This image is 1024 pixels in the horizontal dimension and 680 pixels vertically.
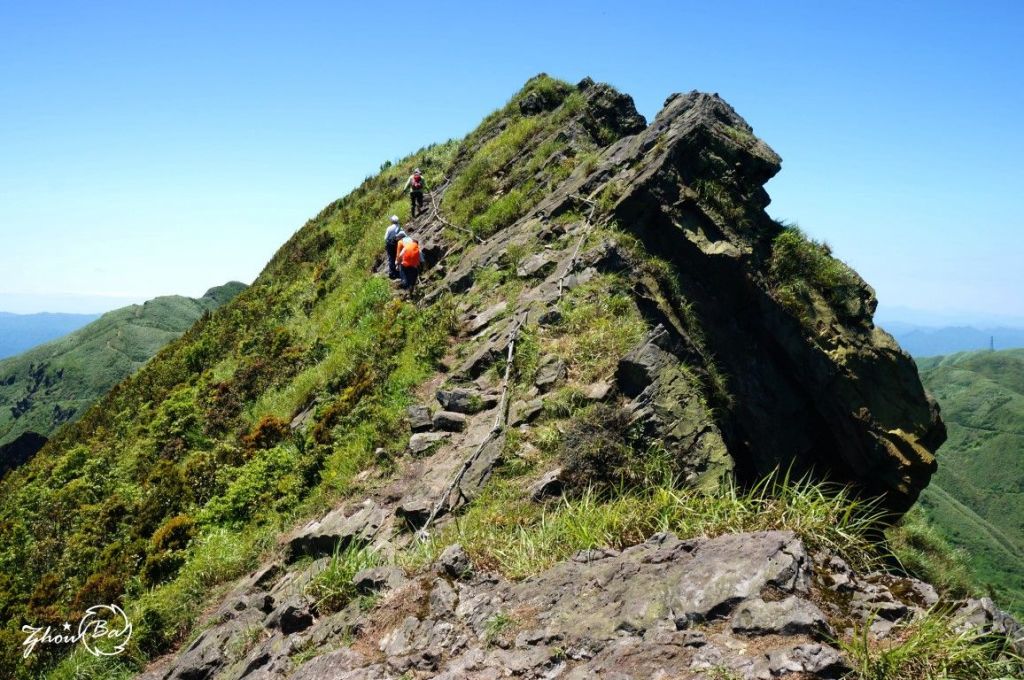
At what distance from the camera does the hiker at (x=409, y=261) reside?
69.9 feet

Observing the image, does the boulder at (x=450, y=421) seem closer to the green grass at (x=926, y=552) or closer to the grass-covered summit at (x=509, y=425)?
the grass-covered summit at (x=509, y=425)

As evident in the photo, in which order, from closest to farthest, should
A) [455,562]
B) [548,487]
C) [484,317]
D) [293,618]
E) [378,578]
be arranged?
[455,562] → [378,578] → [293,618] → [548,487] → [484,317]

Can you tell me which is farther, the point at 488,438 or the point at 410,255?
the point at 410,255

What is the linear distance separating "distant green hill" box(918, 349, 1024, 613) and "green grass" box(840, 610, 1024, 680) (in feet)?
221

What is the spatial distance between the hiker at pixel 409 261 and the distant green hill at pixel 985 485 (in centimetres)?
6253

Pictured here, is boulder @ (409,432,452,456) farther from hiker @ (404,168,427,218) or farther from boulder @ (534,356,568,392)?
hiker @ (404,168,427,218)

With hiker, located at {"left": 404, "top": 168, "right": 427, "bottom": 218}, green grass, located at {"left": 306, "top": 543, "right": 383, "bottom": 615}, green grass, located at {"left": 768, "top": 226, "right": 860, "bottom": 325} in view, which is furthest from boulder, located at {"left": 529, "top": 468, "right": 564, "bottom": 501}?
hiker, located at {"left": 404, "top": 168, "right": 427, "bottom": 218}

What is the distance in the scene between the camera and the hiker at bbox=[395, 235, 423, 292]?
2131 centimetres

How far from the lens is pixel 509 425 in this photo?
11.3 m

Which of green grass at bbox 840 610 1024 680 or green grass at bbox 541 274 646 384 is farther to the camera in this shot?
green grass at bbox 541 274 646 384

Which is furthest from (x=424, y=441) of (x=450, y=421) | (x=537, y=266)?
(x=537, y=266)

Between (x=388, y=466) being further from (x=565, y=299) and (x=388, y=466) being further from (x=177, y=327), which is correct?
(x=177, y=327)

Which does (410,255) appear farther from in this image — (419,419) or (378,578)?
(378,578)

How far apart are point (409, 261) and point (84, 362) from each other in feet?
462
